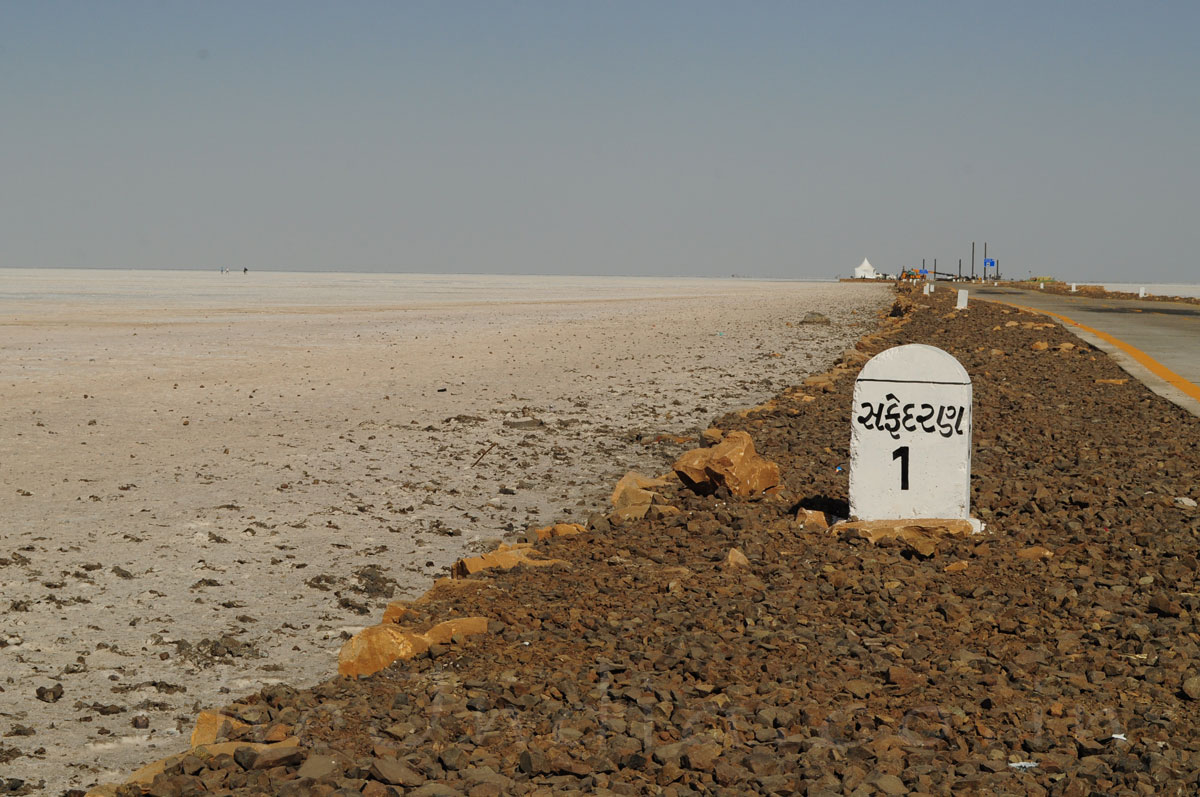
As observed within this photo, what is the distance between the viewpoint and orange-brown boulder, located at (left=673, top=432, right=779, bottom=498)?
790 centimetres

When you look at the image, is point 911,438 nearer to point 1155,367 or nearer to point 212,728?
point 212,728

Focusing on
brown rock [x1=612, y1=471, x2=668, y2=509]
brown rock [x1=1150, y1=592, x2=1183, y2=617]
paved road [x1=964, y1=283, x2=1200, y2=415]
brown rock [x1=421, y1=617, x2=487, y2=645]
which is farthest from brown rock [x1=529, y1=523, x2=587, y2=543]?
paved road [x1=964, y1=283, x2=1200, y2=415]

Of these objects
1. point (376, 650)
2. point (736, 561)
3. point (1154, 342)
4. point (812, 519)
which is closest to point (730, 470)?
point (812, 519)

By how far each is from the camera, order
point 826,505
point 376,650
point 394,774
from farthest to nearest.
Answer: point 826,505, point 376,650, point 394,774

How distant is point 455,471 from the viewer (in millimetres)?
10594

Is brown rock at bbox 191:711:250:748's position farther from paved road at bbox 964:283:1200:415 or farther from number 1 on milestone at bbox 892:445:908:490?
paved road at bbox 964:283:1200:415

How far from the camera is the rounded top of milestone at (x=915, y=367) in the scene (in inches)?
259

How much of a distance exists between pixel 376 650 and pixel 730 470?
3587mm

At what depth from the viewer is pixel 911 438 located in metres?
6.64

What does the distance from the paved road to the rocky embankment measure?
6.39 m

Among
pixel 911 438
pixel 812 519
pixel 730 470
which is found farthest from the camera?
pixel 730 470

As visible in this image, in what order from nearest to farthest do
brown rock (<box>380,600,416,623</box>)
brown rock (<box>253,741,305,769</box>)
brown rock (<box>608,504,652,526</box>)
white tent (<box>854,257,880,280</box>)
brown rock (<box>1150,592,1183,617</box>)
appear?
brown rock (<box>253,741,305,769</box>), brown rock (<box>1150,592,1183,617</box>), brown rock (<box>380,600,416,623</box>), brown rock (<box>608,504,652,526</box>), white tent (<box>854,257,880,280</box>)

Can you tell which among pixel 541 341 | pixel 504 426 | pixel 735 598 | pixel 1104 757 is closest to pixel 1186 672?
pixel 1104 757

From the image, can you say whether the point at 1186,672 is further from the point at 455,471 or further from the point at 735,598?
the point at 455,471
